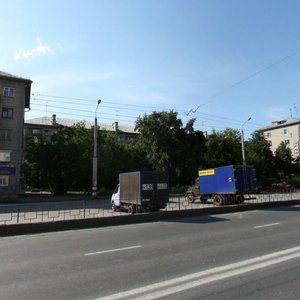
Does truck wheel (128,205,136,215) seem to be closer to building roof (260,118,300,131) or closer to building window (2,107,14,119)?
building window (2,107,14,119)

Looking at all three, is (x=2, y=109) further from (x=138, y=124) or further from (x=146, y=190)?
(x=146, y=190)

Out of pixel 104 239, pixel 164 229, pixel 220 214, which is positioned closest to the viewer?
pixel 104 239

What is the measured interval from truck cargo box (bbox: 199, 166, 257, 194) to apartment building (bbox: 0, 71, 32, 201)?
2543 cm

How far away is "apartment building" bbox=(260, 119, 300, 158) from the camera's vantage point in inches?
3624

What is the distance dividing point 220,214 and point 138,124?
142 ft

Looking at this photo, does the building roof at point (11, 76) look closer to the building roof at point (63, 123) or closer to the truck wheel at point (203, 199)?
the truck wheel at point (203, 199)

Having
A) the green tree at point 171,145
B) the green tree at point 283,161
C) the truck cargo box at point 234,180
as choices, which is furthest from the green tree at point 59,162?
the green tree at point 283,161

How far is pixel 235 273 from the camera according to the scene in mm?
7051

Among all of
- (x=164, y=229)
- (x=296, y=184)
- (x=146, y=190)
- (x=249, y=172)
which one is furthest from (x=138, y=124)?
(x=164, y=229)

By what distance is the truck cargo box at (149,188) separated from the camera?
21.0 metres

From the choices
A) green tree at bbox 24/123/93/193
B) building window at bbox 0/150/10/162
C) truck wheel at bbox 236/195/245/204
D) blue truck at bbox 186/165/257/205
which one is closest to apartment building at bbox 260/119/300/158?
green tree at bbox 24/123/93/193

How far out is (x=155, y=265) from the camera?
308 inches

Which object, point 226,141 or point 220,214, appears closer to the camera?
point 220,214

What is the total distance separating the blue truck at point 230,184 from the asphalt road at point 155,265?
15.0 meters
